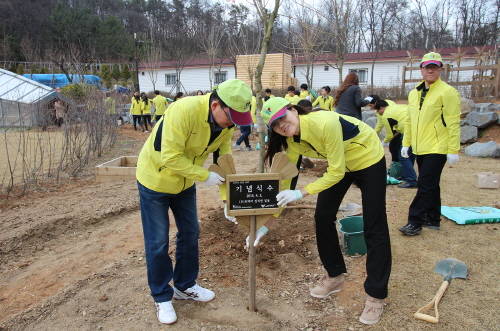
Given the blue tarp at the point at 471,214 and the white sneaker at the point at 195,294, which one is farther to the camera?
the blue tarp at the point at 471,214

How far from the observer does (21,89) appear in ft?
51.9

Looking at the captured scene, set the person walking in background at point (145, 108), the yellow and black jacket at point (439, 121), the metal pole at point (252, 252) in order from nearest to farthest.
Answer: the metal pole at point (252, 252), the yellow and black jacket at point (439, 121), the person walking in background at point (145, 108)

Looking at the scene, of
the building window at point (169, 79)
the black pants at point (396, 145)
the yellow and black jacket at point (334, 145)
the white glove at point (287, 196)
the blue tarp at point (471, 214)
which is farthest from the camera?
the building window at point (169, 79)

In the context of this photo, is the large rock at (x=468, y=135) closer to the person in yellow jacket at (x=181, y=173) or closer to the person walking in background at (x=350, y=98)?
the person walking in background at (x=350, y=98)

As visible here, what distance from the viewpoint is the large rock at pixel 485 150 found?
26.4 ft

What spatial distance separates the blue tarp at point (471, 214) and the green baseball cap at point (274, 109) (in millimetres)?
3032

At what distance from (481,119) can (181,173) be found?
965 centimetres

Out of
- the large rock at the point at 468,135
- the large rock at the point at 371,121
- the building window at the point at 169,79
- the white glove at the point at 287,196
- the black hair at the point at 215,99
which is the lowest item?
the large rock at the point at 468,135

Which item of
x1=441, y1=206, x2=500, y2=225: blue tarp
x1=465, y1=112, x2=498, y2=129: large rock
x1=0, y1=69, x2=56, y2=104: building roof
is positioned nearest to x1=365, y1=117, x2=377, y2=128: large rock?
x1=465, y1=112, x2=498, y2=129: large rock

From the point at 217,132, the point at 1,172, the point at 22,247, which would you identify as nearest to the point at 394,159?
the point at 217,132

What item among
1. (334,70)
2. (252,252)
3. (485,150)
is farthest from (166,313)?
(334,70)

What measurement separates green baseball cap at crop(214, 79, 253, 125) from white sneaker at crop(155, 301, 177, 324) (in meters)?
1.33

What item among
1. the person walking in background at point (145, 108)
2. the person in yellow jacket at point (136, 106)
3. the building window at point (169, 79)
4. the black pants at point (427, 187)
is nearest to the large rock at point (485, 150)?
the black pants at point (427, 187)

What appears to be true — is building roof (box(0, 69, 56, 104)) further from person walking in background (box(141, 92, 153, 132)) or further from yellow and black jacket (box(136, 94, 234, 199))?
yellow and black jacket (box(136, 94, 234, 199))
